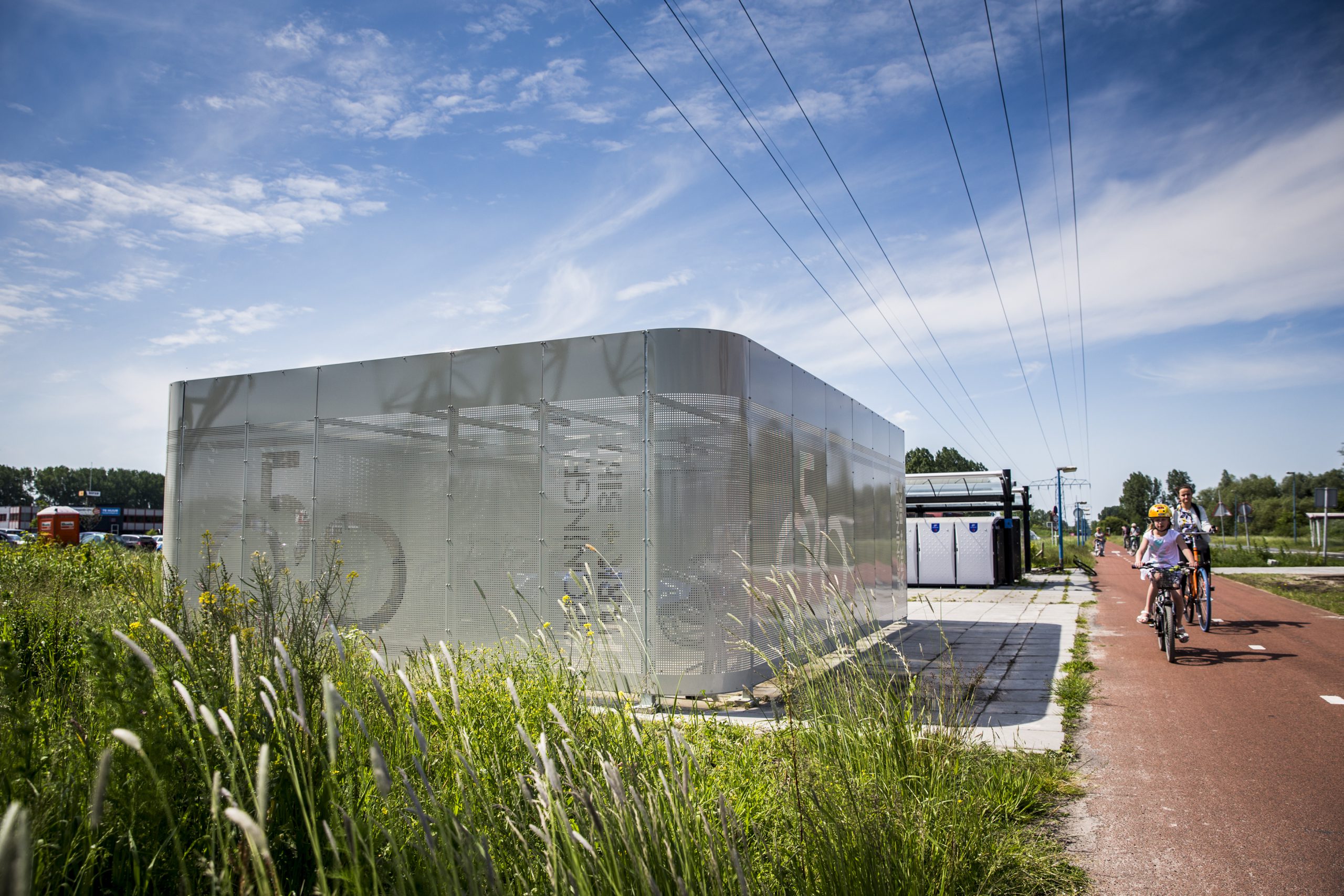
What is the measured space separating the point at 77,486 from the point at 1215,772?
115 meters

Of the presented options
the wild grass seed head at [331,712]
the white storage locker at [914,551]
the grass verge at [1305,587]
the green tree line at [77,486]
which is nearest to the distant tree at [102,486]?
the green tree line at [77,486]

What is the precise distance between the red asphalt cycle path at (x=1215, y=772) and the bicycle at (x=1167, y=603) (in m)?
0.18

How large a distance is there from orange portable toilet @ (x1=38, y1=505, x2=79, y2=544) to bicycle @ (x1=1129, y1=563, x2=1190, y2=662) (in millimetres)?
25851

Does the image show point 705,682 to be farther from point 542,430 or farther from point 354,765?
point 354,765

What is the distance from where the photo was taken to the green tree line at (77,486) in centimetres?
9150

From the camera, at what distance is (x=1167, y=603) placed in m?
8.54

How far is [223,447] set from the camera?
935 centimetres

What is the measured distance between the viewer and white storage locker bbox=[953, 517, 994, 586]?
20938 millimetres

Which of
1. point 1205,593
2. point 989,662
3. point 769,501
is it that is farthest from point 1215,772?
point 1205,593

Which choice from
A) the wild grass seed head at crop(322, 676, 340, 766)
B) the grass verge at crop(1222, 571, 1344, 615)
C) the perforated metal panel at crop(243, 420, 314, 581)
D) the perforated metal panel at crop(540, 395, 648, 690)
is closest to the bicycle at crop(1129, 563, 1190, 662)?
the perforated metal panel at crop(540, 395, 648, 690)

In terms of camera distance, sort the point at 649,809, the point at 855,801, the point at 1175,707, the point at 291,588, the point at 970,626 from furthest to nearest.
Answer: the point at 970,626, the point at 291,588, the point at 1175,707, the point at 855,801, the point at 649,809

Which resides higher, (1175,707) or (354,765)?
(354,765)

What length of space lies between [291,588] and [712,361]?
4696 millimetres

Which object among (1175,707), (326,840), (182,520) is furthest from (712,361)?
(182,520)
